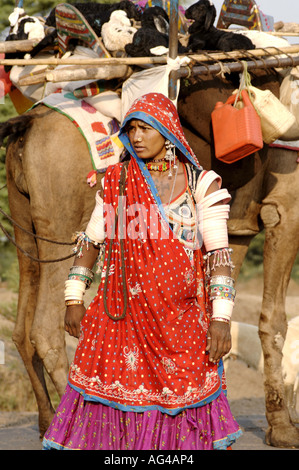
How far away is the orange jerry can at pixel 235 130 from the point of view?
5500mm

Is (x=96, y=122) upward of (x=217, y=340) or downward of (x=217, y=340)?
upward

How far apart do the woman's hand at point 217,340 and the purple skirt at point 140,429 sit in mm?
248

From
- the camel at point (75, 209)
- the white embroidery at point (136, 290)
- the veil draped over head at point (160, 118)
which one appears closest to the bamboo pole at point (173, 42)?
the camel at point (75, 209)

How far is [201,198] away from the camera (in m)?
4.14

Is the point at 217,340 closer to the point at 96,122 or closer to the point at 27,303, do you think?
the point at 96,122

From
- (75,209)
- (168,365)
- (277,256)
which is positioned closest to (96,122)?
(75,209)

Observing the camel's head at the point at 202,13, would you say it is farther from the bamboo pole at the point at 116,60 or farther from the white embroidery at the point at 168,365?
the white embroidery at the point at 168,365

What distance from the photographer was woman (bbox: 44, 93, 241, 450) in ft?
13.0

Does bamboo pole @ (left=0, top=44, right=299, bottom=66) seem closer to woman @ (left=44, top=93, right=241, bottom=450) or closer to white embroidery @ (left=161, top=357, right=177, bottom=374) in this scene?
woman @ (left=44, top=93, right=241, bottom=450)

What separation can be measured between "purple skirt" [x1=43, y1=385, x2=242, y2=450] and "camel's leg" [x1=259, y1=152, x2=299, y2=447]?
100.0 inches

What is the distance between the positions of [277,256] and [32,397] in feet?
11.7

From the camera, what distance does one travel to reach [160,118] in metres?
4.16
